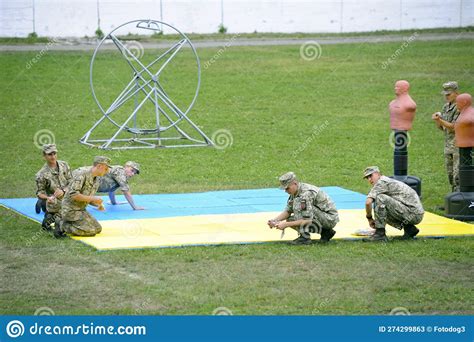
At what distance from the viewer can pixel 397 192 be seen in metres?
15.5

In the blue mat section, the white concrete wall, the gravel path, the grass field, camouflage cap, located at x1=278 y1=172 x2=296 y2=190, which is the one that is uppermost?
the white concrete wall

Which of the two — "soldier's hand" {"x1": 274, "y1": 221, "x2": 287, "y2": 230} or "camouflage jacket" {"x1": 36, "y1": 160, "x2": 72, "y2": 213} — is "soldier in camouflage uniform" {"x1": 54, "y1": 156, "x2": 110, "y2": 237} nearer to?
"camouflage jacket" {"x1": 36, "y1": 160, "x2": 72, "y2": 213}

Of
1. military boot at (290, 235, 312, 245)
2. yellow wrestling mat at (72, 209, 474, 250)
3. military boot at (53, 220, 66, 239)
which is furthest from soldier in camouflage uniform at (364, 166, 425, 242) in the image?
military boot at (53, 220, 66, 239)

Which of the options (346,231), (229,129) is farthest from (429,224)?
(229,129)

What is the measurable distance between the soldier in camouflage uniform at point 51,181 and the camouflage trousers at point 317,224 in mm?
3662

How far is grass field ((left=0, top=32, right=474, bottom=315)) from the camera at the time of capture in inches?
505

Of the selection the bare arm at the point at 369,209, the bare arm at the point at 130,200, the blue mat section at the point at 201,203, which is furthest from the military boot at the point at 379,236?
the bare arm at the point at 130,200

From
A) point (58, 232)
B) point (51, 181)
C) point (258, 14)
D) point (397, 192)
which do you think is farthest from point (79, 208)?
point (258, 14)

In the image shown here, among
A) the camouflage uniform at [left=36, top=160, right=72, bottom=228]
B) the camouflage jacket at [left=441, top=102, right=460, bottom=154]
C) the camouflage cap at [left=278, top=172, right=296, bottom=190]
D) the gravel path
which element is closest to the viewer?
the camouflage cap at [left=278, top=172, right=296, bottom=190]

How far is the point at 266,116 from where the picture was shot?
30234mm

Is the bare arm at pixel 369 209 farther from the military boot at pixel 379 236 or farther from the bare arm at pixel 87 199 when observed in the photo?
the bare arm at pixel 87 199

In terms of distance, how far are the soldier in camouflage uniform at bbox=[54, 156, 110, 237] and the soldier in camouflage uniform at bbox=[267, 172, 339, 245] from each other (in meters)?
2.58

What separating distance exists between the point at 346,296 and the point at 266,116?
17.7m

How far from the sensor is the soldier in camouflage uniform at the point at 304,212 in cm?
1509
